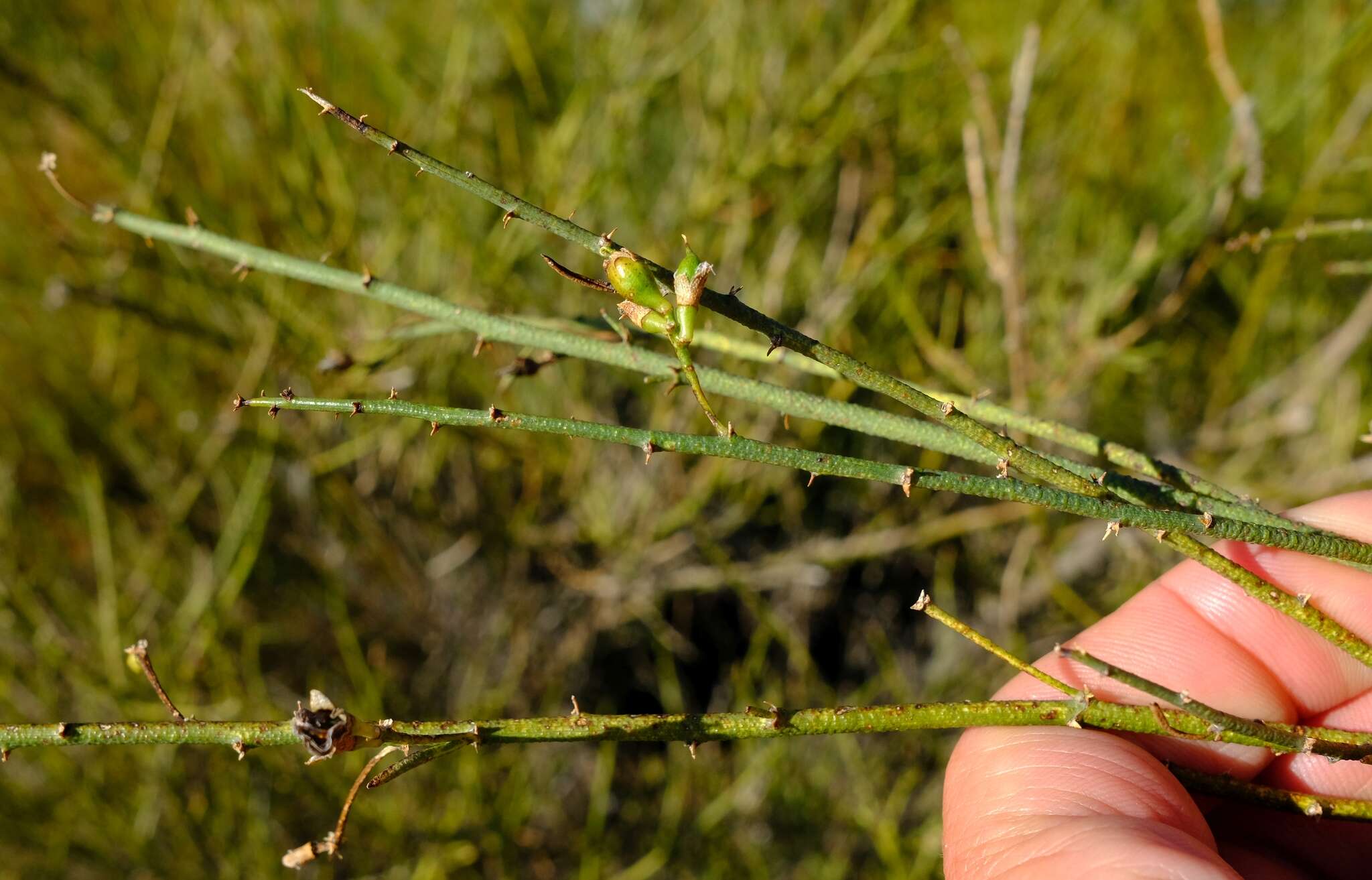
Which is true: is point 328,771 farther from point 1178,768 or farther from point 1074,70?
point 1074,70

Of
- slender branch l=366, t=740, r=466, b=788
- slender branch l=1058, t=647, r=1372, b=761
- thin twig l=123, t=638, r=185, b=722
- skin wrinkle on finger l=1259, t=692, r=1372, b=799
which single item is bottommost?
skin wrinkle on finger l=1259, t=692, r=1372, b=799

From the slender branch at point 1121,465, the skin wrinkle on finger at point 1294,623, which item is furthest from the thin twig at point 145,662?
the skin wrinkle on finger at point 1294,623

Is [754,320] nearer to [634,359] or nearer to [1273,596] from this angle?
[634,359]

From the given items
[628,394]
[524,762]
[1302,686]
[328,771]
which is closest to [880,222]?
[628,394]

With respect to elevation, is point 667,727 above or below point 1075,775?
above

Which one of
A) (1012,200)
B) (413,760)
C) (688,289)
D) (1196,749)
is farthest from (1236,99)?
(413,760)

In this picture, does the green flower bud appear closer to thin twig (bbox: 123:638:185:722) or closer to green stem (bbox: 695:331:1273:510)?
green stem (bbox: 695:331:1273:510)

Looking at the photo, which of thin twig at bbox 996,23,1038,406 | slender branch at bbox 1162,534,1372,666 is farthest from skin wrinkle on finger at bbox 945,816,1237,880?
thin twig at bbox 996,23,1038,406
